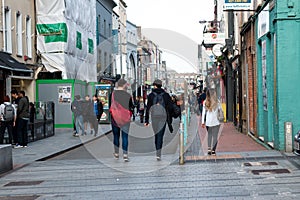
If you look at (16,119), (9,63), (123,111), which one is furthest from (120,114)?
(9,63)

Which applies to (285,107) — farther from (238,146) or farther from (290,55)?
(238,146)

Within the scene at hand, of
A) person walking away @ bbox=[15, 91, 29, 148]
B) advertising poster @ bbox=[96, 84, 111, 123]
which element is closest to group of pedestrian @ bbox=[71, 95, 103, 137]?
person walking away @ bbox=[15, 91, 29, 148]

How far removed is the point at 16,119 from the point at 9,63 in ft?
16.1

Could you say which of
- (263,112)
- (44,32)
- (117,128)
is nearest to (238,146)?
(263,112)

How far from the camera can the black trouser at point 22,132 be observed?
1748 centimetres

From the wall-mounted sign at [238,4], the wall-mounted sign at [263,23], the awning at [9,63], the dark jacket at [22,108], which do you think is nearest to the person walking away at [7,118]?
the dark jacket at [22,108]

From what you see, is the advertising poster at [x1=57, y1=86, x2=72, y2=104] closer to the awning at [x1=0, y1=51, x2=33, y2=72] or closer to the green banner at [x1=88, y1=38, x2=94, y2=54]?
the awning at [x1=0, y1=51, x2=33, y2=72]

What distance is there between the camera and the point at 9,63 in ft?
71.3

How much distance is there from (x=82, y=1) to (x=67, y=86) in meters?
9.42

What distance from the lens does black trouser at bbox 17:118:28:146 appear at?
57.4 ft

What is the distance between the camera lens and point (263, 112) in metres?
16.6

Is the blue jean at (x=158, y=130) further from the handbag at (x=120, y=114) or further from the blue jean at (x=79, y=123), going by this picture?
the blue jean at (x=79, y=123)

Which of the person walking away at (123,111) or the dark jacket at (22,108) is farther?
the dark jacket at (22,108)

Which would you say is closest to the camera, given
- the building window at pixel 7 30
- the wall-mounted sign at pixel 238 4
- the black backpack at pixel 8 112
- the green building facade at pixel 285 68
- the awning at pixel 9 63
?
the green building facade at pixel 285 68
